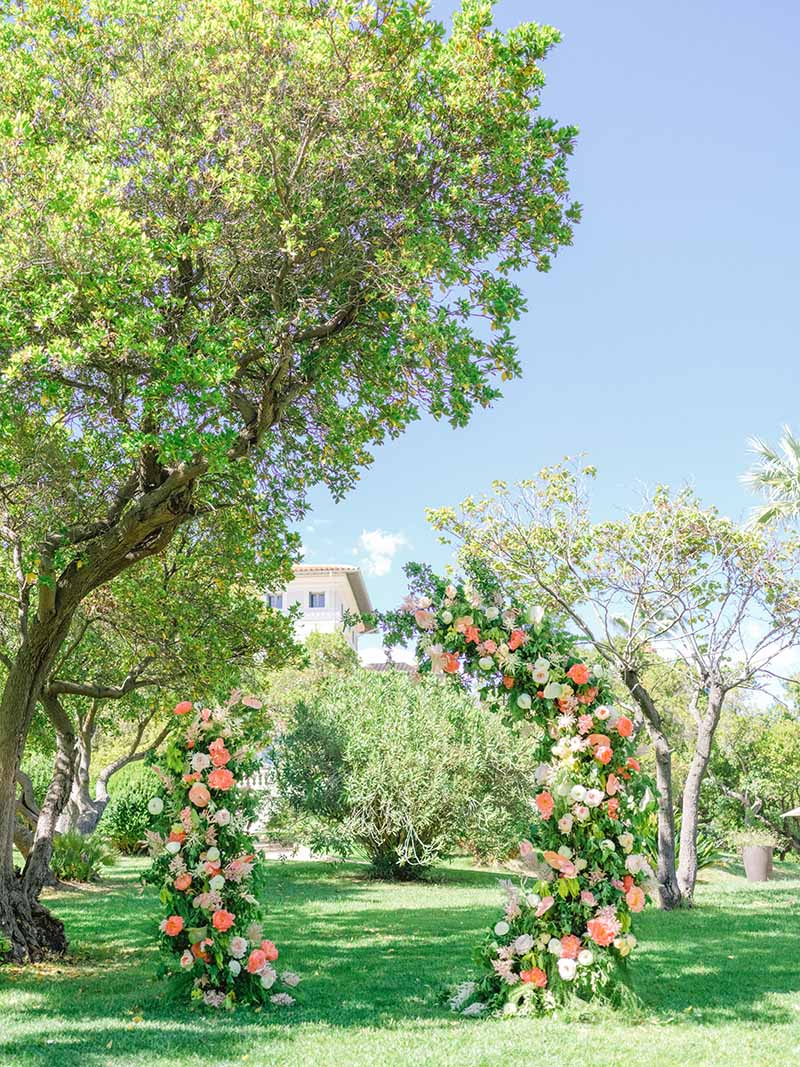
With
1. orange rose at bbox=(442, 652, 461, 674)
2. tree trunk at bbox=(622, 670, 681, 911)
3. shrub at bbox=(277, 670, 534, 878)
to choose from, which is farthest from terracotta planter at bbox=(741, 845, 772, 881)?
orange rose at bbox=(442, 652, 461, 674)

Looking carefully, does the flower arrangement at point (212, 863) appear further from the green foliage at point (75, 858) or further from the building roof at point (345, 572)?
the building roof at point (345, 572)

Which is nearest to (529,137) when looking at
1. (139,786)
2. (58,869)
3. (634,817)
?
(634,817)

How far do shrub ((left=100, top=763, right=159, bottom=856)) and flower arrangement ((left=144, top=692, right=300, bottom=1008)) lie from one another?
1456cm

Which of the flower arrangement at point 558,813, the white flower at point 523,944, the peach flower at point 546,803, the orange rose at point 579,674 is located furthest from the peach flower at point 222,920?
the orange rose at point 579,674

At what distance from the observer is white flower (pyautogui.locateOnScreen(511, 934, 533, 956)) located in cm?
612

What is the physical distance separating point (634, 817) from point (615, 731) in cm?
62

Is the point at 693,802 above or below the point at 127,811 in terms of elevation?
above

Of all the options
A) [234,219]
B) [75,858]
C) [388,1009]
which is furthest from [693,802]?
[234,219]

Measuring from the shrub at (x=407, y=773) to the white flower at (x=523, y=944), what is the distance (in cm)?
917

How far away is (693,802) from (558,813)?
8.17 m

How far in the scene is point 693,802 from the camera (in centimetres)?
1334

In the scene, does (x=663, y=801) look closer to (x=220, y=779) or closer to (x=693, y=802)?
(x=693, y=802)

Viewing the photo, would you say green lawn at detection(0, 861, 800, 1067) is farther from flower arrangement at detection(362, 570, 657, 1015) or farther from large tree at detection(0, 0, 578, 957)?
large tree at detection(0, 0, 578, 957)

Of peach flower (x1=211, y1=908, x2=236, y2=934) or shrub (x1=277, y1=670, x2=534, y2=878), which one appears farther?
shrub (x1=277, y1=670, x2=534, y2=878)
